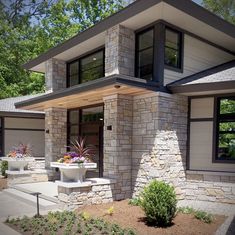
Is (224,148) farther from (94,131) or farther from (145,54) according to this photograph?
(94,131)

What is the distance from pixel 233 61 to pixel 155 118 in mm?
4505

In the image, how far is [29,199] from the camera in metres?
8.12

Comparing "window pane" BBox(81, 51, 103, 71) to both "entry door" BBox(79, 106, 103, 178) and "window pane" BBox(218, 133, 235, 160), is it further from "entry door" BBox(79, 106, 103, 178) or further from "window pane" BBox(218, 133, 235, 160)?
"window pane" BBox(218, 133, 235, 160)

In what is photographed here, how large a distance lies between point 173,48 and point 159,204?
4.67m

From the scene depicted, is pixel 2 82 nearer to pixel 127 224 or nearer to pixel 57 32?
pixel 57 32

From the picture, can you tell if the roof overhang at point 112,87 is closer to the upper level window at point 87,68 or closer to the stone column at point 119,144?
the stone column at point 119,144

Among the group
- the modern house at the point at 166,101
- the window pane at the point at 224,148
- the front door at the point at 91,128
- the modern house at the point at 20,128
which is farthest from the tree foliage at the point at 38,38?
the window pane at the point at 224,148

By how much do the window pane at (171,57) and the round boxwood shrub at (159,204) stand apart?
12.5 feet

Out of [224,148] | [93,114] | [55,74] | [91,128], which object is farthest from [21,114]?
[224,148]

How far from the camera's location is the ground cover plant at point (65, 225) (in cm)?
544

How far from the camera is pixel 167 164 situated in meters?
7.82

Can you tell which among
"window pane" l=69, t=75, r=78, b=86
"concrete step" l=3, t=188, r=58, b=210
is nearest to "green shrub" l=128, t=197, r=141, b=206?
"concrete step" l=3, t=188, r=58, b=210

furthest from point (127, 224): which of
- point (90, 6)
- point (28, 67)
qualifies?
point (90, 6)

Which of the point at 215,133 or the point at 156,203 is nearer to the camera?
the point at 156,203
